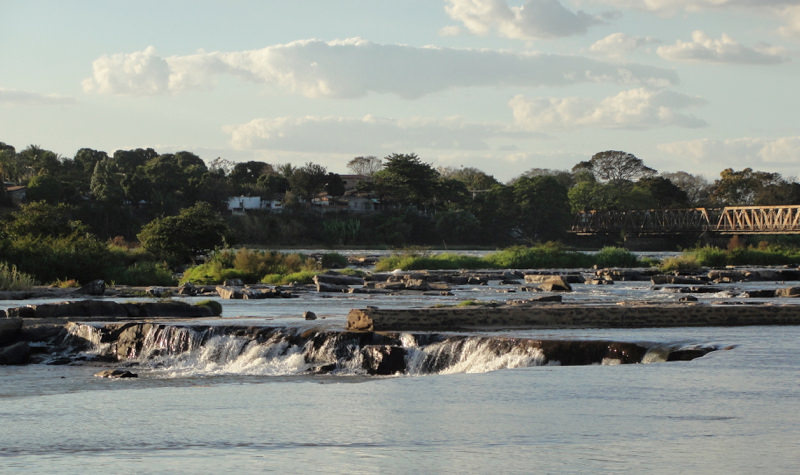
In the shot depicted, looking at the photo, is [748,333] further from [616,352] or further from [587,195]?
[587,195]

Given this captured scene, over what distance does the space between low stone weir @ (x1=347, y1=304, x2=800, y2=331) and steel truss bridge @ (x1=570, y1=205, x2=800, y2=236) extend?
88273mm

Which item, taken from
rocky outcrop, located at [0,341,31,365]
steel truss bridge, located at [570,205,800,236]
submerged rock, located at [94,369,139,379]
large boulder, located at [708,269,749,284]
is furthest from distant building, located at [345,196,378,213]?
submerged rock, located at [94,369,139,379]

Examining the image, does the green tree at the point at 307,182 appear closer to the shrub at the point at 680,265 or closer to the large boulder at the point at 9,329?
the shrub at the point at 680,265

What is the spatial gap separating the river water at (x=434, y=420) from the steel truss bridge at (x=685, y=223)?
96.8m

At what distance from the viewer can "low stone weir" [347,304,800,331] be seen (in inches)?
780

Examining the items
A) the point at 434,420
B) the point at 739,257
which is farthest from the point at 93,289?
the point at 739,257

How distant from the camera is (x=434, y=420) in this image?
10922mm

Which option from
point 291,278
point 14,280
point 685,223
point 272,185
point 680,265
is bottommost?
point 680,265

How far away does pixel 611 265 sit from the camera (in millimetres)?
71375

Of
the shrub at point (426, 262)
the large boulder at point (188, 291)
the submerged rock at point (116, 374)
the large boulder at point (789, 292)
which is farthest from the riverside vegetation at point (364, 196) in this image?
the submerged rock at point (116, 374)

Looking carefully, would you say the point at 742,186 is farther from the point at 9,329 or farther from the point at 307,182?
the point at 9,329

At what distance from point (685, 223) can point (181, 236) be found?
8788cm

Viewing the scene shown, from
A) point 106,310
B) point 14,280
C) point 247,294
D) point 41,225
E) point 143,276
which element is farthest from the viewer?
point 41,225

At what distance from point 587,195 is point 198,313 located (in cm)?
13769
